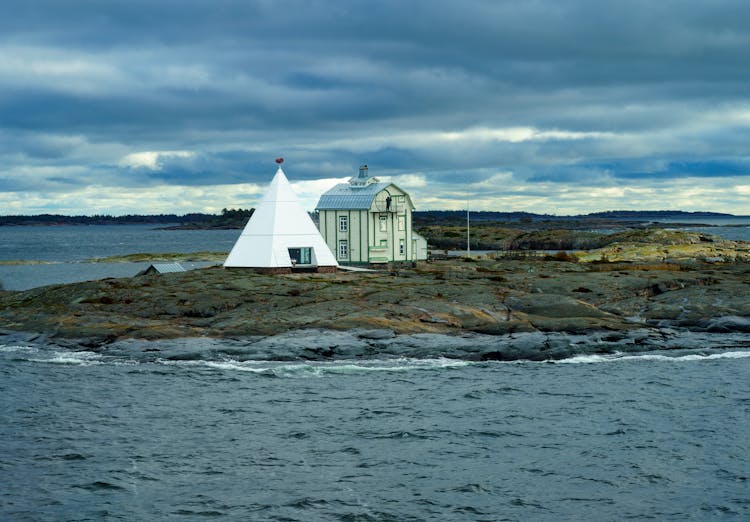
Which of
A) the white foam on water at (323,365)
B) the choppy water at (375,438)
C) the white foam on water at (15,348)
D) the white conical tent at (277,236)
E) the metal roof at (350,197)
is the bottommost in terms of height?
the choppy water at (375,438)

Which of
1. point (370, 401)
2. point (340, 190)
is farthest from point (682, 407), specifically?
point (340, 190)

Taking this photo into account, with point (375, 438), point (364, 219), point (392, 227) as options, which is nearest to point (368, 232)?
point (364, 219)

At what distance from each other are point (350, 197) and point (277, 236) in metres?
11.8

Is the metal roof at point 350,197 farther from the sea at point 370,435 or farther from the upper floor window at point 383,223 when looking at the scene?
the sea at point 370,435

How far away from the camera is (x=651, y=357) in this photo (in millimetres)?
33594

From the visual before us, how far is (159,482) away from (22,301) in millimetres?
25439

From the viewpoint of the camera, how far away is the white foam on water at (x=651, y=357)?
33.2 metres

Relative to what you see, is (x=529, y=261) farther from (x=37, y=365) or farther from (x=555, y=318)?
(x=37, y=365)

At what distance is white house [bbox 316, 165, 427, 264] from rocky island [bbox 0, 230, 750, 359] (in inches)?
524

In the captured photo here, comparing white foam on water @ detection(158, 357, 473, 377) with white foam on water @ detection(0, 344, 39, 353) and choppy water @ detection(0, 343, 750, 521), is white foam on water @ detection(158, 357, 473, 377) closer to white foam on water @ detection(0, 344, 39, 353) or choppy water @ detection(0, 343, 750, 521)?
choppy water @ detection(0, 343, 750, 521)

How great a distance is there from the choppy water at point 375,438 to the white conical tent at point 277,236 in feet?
54.4

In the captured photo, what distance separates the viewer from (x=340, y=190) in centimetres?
6244

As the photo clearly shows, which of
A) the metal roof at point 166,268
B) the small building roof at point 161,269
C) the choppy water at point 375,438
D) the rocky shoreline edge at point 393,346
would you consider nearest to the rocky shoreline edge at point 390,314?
the rocky shoreline edge at point 393,346

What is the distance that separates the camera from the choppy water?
1828 cm
